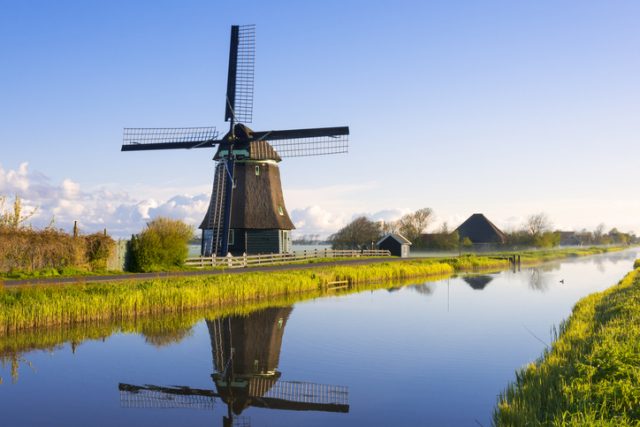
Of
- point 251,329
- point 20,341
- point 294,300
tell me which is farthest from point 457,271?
point 20,341

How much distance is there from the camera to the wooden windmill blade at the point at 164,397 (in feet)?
34.4

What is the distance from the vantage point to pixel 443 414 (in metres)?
9.90

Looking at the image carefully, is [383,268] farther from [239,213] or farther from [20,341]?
[20,341]

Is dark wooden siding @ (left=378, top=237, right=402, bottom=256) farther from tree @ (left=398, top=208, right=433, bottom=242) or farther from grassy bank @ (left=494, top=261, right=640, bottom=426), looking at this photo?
grassy bank @ (left=494, top=261, right=640, bottom=426)

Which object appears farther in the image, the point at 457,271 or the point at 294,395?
the point at 457,271

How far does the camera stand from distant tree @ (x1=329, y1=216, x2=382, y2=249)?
→ 7062cm

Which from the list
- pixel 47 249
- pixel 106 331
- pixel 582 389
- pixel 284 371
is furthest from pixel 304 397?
pixel 47 249

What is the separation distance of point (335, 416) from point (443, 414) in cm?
184

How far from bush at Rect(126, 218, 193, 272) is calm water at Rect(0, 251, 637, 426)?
9.84m

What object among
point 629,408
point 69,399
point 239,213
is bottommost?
point 69,399

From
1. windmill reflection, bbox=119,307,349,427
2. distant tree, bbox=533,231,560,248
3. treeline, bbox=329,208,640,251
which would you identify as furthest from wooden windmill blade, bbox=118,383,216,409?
distant tree, bbox=533,231,560,248

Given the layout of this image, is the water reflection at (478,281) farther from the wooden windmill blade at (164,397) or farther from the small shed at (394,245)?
the wooden windmill blade at (164,397)

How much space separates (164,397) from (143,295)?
9.41 m

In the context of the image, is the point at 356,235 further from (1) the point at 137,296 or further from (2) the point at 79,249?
(1) the point at 137,296
